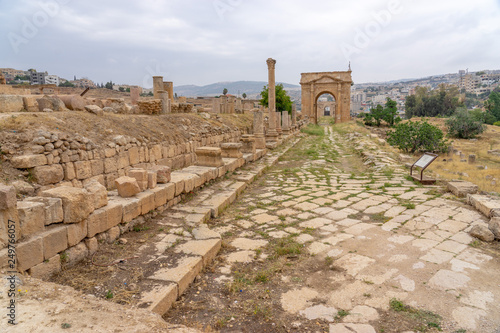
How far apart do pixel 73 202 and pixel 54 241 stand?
16.9 inches

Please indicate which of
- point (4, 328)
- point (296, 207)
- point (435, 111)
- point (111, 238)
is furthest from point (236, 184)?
point (435, 111)

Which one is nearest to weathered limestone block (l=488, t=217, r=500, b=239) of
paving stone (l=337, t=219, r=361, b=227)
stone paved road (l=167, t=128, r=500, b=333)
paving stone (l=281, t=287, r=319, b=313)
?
stone paved road (l=167, t=128, r=500, b=333)

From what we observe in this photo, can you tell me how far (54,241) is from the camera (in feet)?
10.3

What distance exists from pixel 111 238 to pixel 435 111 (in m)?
53.1

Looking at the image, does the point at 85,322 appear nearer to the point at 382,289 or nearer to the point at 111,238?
the point at 111,238

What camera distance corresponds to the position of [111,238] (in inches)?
154

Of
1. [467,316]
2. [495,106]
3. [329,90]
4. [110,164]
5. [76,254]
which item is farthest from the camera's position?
[495,106]

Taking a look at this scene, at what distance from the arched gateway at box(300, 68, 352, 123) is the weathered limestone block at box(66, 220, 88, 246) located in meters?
37.2

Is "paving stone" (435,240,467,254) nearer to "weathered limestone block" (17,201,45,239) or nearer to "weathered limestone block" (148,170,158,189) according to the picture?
"weathered limestone block" (148,170,158,189)

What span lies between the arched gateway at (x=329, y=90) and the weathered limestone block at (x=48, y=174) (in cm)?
3565

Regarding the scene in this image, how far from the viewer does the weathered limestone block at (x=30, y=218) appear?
9.67 ft

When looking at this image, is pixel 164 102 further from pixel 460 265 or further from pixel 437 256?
pixel 460 265

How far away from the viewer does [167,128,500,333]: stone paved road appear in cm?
280

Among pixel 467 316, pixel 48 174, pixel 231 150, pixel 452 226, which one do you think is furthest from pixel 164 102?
pixel 467 316
